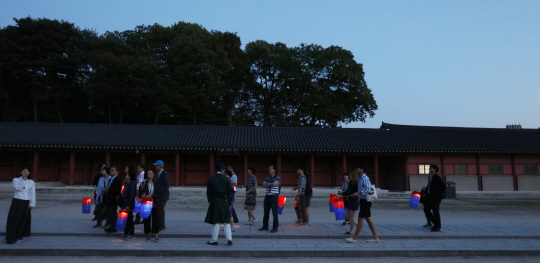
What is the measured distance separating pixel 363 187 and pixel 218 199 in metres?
3.08

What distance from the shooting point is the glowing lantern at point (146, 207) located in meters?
8.49

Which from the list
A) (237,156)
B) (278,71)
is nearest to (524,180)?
(237,156)

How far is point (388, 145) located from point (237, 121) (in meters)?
24.3

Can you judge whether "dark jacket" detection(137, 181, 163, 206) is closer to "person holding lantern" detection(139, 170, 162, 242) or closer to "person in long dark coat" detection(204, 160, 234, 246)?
"person holding lantern" detection(139, 170, 162, 242)

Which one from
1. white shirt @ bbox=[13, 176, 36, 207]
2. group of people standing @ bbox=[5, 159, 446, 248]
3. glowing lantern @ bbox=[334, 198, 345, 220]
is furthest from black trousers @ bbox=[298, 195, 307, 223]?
white shirt @ bbox=[13, 176, 36, 207]

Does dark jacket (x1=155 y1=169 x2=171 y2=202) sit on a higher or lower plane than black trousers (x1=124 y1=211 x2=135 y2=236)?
higher

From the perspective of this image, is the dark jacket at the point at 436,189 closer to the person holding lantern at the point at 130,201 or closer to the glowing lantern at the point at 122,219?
the person holding lantern at the point at 130,201

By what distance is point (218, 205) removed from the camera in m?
8.12

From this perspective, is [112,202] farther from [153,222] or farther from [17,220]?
[17,220]

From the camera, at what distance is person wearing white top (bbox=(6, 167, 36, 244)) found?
8.21 metres

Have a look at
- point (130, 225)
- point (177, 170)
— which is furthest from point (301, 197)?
point (177, 170)

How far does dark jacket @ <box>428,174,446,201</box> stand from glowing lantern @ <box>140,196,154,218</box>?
6819 millimetres

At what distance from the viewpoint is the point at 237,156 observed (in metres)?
29.5

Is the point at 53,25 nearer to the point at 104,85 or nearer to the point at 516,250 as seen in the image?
the point at 104,85
